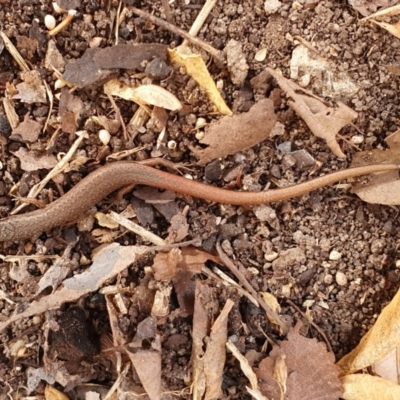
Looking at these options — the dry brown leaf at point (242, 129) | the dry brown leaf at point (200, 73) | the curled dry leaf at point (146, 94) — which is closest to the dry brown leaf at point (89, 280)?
the dry brown leaf at point (242, 129)

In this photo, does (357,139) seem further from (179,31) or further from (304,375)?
(304,375)

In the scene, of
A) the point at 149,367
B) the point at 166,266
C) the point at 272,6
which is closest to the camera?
the point at 149,367

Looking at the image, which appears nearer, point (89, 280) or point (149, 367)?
point (149, 367)

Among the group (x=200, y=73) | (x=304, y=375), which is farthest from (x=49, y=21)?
(x=304, y=375)

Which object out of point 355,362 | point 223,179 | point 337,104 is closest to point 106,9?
point 223,179

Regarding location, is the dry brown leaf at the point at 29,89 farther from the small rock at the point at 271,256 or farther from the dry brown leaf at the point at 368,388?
the dry brown leaf at the point at 368,388

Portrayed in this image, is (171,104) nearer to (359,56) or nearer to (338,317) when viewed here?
(359,56)
